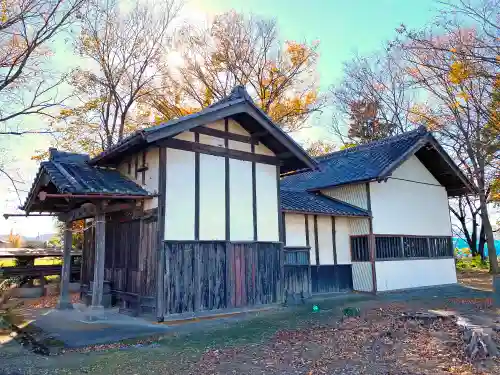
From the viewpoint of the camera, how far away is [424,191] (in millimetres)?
16375

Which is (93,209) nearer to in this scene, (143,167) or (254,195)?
(143,167)

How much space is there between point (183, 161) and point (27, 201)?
16.0 ft

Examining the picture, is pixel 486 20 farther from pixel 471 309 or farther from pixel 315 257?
pixel 315 257

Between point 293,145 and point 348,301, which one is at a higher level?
point 293,145

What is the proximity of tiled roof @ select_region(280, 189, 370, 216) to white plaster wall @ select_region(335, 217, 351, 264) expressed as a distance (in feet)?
1.70

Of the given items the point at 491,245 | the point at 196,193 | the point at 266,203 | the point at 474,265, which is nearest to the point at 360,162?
the point at 266,203

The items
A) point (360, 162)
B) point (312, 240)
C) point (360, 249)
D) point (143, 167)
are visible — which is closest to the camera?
point (143, 167)

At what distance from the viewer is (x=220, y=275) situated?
9.54 meters

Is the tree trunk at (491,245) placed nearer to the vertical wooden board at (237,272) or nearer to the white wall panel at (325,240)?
the white wall panel at (325,240)

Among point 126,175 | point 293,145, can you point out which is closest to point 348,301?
point 293,145

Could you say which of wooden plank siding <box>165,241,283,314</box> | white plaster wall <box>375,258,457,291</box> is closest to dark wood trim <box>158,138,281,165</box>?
wooden plank siding <box>165,241,283,314</box>

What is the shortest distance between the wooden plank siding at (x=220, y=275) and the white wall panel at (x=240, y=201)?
299 mm

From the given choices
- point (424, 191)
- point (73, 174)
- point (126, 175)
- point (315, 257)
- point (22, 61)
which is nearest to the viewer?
point (73, 174)

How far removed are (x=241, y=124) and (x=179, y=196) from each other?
282cm
